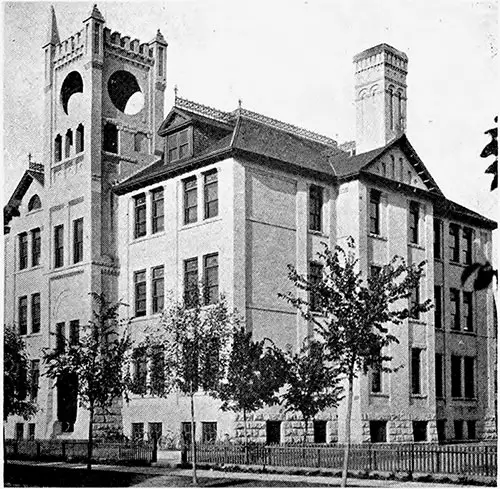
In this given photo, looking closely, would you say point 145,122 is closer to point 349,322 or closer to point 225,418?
point 225,418

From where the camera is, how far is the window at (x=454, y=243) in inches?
1861

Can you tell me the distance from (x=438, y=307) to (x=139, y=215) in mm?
15673

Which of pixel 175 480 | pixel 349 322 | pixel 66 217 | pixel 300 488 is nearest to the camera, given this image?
pixel 300 488

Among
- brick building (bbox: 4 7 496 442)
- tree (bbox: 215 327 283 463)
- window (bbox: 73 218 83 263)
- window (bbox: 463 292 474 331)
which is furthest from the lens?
window (bbox: 463 292 474 331)

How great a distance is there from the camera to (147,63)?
43562 millimetres

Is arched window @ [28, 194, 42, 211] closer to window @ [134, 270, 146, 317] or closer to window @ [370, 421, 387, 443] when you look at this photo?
window @ [134, 270, 146, 317]

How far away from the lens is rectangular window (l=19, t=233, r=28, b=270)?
4394 centimetres

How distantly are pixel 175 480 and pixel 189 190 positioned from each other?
16067 millimetres

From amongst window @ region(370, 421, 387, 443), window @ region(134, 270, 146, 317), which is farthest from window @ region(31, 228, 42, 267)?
window @ region(370, 421, 387, 443)

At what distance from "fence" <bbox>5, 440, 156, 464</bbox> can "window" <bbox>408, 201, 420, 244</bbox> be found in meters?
16.4

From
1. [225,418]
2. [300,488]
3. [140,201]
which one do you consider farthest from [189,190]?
[300,488]

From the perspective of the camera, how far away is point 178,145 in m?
41.2

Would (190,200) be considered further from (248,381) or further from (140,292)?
(248,381)

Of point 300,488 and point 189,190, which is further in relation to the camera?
point 189,190
